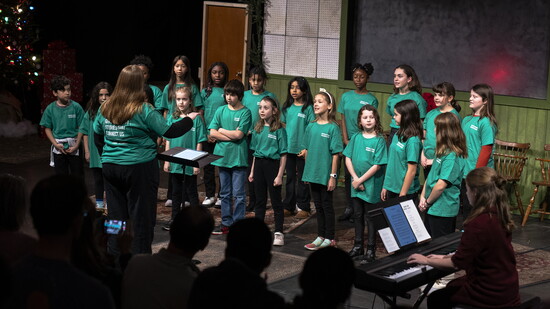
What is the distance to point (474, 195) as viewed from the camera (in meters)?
5.70

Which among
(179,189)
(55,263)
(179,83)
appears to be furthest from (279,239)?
(55,263)

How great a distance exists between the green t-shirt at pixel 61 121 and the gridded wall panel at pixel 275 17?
3.80 metres

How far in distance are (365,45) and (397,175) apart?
449 centimetres

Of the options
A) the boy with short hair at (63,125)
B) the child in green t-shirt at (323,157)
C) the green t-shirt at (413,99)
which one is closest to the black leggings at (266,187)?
the child in green t-shirt at (323,157)

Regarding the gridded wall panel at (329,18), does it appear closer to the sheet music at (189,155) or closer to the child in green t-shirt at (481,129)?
the child in green t-shirt at (481,129)

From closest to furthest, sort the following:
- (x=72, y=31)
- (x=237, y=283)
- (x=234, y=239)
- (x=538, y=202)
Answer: (x=237, y=283) < (x=234, y=239) < (x=538, y=202) < (x=72, y=31)

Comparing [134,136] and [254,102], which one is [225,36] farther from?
[134,136]

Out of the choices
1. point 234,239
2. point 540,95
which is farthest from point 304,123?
point 234,239

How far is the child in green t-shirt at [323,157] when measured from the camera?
869cm

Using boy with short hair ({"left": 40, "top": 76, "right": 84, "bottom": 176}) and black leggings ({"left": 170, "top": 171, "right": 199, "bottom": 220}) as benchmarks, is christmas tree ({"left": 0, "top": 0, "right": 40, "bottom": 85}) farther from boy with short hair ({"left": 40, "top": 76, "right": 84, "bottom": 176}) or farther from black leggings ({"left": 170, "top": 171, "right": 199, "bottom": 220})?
black leggings ({"left": 170, "top": 171, "right": 199, "bottom": 220})

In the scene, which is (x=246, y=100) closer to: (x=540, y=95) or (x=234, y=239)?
(x=540, y=95)

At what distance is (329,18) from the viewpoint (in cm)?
1240

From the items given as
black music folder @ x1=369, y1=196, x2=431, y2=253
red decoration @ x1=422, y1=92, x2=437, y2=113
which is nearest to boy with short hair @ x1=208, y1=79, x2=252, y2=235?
red decoration @ x1=422, y1=92, x2=437, y2=113

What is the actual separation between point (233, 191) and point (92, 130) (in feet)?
6.03
